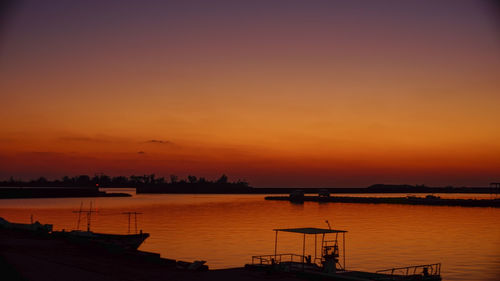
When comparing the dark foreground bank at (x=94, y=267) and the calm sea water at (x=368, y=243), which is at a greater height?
the dark foreground bank at (x=94, y=267)

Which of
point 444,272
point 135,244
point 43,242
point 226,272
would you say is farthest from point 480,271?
point 43,242

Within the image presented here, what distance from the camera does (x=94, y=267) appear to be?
32531 millimetres

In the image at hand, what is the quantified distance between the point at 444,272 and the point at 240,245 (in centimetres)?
2637

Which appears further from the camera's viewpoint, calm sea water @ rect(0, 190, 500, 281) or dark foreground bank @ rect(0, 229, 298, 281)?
calm sea water @ rect(0, 190, 500, 281)

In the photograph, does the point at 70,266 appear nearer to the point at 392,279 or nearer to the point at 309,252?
the point at 392,279

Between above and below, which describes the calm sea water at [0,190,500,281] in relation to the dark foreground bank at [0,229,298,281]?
below

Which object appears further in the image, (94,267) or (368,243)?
(368,243)

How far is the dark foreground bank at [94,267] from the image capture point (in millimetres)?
28516

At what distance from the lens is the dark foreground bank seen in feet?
93.6

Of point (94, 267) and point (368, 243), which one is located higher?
point (94, 267)

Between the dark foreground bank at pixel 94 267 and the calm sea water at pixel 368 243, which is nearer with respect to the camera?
the dark foreground bank at pixel 94 267

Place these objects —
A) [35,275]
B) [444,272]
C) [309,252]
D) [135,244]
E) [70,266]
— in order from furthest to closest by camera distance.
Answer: [309,252]
[135,244]
[444,272]
[70,266]
[35,275]

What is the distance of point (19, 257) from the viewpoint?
34.7m

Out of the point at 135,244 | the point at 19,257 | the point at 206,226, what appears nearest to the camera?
the point at 19,257
